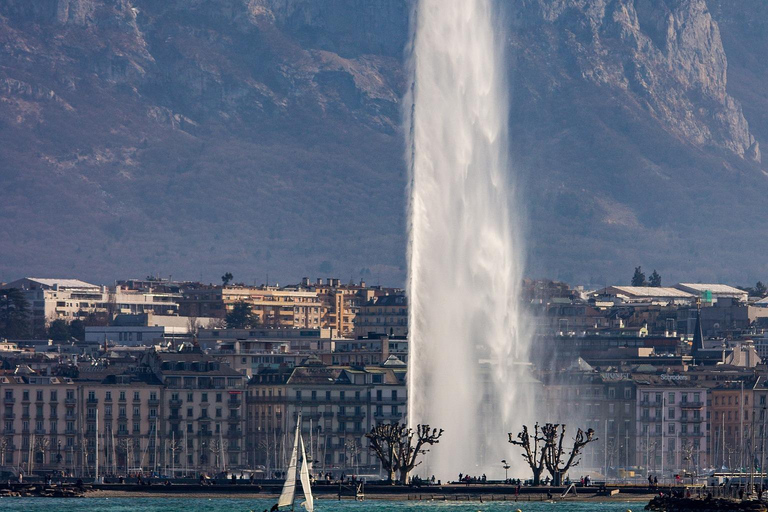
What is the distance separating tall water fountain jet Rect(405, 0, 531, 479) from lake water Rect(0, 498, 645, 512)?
643 centimetres

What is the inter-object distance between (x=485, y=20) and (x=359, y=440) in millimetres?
45606

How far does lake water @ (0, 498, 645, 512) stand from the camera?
113581 mm

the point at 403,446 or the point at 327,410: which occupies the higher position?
the point at 327,410

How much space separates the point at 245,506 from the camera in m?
118

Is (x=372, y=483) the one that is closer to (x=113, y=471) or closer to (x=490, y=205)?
(x=490, y=205)

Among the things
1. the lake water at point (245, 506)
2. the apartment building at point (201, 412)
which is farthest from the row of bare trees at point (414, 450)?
the apartment building at point (201, 412)

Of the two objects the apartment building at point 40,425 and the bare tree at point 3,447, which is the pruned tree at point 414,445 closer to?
the apartment building at point 40,425

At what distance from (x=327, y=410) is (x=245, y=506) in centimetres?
4997

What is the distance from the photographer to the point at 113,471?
527 feet

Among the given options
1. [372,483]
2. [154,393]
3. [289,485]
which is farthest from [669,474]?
[289,485]

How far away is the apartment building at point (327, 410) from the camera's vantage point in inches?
6501

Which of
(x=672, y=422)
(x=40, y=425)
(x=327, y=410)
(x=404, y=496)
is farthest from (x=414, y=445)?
(x=672, y=422)

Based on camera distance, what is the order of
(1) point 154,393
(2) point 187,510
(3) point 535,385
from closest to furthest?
(2) point 187,510
(3) point 535,385
(1) point 154,393

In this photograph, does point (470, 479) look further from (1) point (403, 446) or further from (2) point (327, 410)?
(2) point (327, 410)
